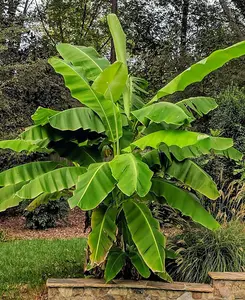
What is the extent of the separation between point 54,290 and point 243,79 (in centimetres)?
950

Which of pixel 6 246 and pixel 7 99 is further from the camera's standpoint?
pixel 7 99

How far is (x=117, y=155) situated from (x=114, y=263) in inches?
47.1

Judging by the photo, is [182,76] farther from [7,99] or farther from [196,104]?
[7,99]

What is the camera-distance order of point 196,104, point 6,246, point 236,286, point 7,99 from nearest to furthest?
1. point 236,286
2. point 196,104
3. point 6,246
4. point 7,99

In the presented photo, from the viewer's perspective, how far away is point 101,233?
4.32m

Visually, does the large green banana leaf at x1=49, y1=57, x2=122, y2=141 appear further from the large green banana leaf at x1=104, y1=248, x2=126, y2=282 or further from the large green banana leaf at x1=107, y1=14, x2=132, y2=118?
the large green banana leaf at x1=104, y1=248, x2=126, y2=282

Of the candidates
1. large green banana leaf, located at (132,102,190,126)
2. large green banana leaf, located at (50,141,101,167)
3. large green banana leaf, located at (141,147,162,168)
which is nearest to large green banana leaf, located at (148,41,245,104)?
large green banana leaf, located at (132,102,190,126)

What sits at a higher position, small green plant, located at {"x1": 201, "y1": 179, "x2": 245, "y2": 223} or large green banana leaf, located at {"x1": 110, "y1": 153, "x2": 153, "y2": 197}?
large green banana leaf, located at {"x1": 110, "y1": 153, "x2": 153, "y2": 197}

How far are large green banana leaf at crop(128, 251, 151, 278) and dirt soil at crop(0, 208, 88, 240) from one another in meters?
4.90

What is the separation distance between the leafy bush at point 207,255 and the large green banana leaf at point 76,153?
5.01 feet

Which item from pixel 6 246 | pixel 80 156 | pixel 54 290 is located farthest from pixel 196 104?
pixel 6 246

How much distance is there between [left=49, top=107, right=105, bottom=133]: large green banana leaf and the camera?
4352 mm

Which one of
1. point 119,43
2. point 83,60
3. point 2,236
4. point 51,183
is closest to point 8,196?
point 51,183

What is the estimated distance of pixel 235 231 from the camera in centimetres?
521
